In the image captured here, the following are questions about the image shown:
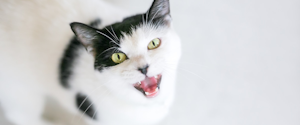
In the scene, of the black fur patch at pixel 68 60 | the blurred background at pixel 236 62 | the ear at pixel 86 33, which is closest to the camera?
the ear at pixel 86 33

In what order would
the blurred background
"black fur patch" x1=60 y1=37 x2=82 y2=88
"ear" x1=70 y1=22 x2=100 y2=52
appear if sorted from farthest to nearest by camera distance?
1. the blurred background
2. "black fur patch" x1=60 y1=37 x2=82 y2=88
3. "ear" x1=70 y1=22 x2=100 y2=52

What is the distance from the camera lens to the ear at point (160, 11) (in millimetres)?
810

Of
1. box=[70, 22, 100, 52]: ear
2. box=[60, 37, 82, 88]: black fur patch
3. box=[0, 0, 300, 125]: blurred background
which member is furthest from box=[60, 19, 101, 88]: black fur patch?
box=[0, 0, 300, 125]: blurred background

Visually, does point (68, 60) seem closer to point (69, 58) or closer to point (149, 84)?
point (69, 58)

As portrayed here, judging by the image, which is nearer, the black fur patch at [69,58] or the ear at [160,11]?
the ear at [160,11]

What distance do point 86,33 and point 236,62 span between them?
961mm

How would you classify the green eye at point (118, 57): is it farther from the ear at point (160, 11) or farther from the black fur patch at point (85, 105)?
the black fur patch at point (85, 105)

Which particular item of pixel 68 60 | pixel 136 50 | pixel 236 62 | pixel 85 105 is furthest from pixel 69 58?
pixel 236 62

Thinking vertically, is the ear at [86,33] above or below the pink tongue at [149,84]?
above

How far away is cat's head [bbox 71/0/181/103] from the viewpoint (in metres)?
0.80

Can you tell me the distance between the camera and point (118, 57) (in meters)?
0.84

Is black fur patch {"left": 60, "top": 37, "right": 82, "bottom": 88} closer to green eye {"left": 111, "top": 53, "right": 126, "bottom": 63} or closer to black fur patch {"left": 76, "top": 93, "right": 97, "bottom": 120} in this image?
black fur patch {"left": 76, "top": 93, "right": 97, "bottom": 120}

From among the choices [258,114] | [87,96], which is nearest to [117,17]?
[87,96]

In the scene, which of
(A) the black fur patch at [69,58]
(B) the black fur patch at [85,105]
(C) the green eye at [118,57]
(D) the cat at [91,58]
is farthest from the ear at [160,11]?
(B) the black fur patch at [85,105]
